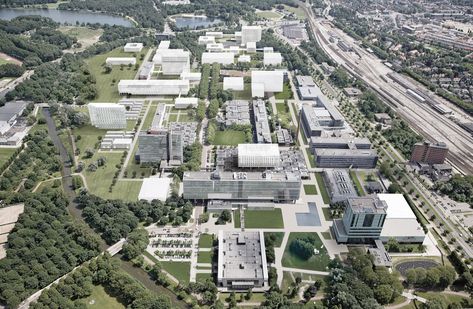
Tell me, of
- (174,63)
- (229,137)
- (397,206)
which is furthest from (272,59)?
(397,206)

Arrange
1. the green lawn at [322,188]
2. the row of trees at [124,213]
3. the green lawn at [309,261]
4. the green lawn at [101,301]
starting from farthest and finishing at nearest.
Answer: the green lawn at [322,188]
the row of trees at [124,213]
the green lawn at [309,261]
the green lawn at [101,301]

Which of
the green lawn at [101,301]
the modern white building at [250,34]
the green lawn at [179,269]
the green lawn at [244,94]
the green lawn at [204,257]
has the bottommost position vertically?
the green lawn at [101,301]

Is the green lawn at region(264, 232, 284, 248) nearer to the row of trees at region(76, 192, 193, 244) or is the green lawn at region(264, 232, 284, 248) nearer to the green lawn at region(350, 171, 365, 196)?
the row of trees at region(76, 192, 193, 244)

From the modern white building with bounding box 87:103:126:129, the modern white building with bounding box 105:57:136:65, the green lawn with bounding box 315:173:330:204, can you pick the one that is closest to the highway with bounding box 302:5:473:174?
the green lawn with bounding box 315:173:330:204

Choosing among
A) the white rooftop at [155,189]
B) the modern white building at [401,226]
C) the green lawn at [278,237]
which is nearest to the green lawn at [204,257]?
the green lawn at [278,237]

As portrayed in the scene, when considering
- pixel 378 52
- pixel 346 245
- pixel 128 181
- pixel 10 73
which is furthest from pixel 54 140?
pixel 378 52

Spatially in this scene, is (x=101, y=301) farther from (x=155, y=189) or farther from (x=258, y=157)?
(x=258, y=157)

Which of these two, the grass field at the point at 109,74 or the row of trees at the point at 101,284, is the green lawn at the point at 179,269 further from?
the grass field at the point at 109,74
